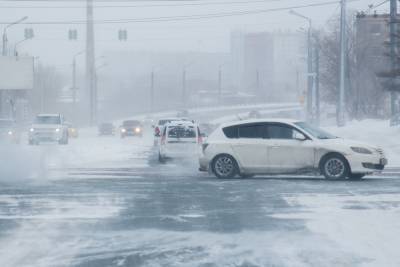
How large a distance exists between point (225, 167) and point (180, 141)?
793 cm

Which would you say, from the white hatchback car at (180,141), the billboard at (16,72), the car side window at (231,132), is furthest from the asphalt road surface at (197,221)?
the billboard at (16,72)

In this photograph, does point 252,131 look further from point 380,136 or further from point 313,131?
point 380,136

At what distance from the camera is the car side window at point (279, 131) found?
2258cm

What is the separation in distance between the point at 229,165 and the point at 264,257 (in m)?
12.4

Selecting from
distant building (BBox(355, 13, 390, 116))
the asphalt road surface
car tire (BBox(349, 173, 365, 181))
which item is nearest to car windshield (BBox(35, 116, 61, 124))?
the asphalt road surface

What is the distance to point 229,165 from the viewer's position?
23.0m

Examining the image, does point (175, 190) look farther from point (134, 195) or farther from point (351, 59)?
point (351, 59)

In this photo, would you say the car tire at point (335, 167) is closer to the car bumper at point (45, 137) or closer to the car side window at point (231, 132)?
the car side window at point (231, 132)

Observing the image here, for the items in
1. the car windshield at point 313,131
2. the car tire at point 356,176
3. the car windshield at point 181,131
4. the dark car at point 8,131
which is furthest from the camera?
the dark car at point 8,131

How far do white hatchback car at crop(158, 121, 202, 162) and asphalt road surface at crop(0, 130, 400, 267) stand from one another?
6.71 m

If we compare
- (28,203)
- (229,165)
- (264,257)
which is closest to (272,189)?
(229,165)

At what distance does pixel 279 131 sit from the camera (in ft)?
74.6

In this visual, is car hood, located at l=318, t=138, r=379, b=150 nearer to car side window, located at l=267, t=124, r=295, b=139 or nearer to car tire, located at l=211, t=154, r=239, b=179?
car side window, located at l=267, t=124, r=295, b=139

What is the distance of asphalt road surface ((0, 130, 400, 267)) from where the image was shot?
34.9ft
